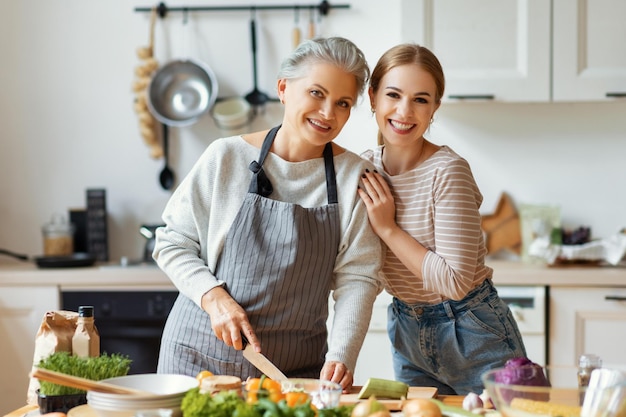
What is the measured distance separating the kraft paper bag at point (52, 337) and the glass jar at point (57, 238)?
84.8 inches

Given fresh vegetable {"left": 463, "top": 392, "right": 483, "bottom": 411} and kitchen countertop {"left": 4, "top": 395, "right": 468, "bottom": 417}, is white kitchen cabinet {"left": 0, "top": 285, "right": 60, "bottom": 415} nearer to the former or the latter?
kitchen countertop {"left": 4, "top": 395, "right": 468, "bottom": 417}

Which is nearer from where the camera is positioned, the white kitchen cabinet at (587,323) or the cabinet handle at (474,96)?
the white kitchen cabinet at (587,323)

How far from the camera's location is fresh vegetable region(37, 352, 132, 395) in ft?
4.75

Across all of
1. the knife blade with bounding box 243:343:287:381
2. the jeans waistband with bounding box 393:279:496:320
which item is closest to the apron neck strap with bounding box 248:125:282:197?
the knife blade with bounding box 243:343:287:381

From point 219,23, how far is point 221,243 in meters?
2.08

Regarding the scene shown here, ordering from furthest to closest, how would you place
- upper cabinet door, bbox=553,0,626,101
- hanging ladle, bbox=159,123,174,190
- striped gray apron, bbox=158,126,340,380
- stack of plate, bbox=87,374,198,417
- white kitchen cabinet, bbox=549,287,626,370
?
hanging ladle, bbox=159,123,174,190 < upper cabinet door, bbox=553,0,626,101 < white kitchen cabinet, bbox=549,287,626,370 < striped gray apron, bbox=158,126,340,380 < stack of plate, bbox=87,374,198,417

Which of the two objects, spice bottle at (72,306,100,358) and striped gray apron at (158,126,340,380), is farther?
striped gray apron at (158,126,340,380)

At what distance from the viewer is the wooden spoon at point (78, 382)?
1330mm

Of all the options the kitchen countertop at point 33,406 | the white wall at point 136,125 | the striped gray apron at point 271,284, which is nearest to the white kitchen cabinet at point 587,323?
the white wall at point 136,125

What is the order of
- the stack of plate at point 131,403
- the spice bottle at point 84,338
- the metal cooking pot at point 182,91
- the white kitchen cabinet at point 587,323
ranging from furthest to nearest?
the metal cooking pot at point 182,91, the white kitchen cabinet at point 587,323, the spice bottle at point 84,338, the stack of plate at point 131,403

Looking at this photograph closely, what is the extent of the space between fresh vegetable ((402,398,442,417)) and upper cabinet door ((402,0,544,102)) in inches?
83.3

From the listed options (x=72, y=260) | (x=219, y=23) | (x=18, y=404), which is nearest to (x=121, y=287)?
(x=72, y=260)

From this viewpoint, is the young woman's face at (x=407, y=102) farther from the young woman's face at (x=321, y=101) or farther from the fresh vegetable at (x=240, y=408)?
the fresh vegetable at (x=240, y=408)

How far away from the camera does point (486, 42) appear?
130 inches
